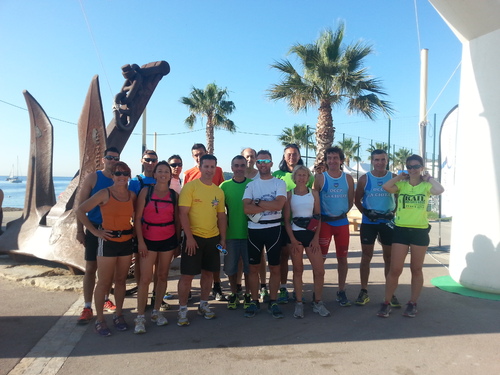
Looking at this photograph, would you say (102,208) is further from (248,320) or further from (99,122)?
(99,122)

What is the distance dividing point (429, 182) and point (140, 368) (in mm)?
3477

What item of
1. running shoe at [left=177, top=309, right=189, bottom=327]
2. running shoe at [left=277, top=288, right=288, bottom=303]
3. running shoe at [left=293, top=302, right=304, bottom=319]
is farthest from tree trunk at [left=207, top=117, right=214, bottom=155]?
running shoe at [left=177, top=309, right=189, bottom=327]

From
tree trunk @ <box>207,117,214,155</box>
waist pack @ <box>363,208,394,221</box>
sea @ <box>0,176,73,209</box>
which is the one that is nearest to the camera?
waist pack @ <box>363,208,394,221</box>

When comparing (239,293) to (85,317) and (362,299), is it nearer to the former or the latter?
(362,299)

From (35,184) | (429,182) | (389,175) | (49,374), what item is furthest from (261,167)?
(35,184)

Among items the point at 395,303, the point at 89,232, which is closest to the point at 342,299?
the point at 395,303

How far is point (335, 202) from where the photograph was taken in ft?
14.8

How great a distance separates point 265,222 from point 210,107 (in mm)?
21537

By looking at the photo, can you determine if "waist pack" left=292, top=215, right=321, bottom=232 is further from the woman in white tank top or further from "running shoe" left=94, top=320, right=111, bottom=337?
"running shoe" left=94, top=320, right=111, bottom=337

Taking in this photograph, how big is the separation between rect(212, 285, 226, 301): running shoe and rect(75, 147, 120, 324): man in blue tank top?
150 cm

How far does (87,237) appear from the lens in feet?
13.7

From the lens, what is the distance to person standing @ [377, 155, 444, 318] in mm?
4266

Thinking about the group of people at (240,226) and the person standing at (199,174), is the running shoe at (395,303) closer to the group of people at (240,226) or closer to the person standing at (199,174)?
the group of people at (240,226)

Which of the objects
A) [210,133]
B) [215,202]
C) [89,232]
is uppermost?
[210,133]
